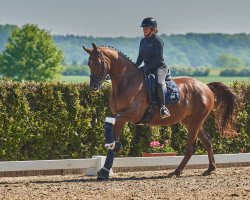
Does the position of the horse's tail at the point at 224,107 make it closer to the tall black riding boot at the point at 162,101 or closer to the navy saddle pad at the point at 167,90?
the navy saddle pad at the point at 167,90

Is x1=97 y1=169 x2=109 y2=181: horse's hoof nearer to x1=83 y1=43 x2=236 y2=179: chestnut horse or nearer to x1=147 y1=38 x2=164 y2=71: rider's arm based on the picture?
x1=83 y1=43 x2=236 y2=179: chestnut horse

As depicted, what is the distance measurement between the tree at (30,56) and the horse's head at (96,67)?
89.5 meters

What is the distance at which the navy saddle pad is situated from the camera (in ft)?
44.8

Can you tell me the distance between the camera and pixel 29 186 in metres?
12.2

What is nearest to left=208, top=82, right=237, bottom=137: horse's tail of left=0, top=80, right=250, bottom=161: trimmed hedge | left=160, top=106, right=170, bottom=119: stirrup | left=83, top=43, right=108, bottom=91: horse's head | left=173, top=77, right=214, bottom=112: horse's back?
left=173, top=77, right=214, bottom=112: horse's back

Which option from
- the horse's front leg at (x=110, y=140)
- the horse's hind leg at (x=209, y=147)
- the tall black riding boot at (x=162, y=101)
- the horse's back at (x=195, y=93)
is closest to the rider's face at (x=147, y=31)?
the tall black riding boot at (x=162, y=101)

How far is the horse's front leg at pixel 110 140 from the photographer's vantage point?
516 inches

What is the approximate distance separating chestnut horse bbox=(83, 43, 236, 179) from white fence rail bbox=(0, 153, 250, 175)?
843 millimetres

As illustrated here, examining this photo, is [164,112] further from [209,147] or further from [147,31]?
[209,147]

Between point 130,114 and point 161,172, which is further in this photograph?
point 161,172

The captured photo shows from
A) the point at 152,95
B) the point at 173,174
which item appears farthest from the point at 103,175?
the point at 152,95

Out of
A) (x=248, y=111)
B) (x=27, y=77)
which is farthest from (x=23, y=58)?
(x=248, y=111)

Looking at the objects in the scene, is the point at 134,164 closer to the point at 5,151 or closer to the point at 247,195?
the point at 5,151

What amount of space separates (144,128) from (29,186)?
498 cm
